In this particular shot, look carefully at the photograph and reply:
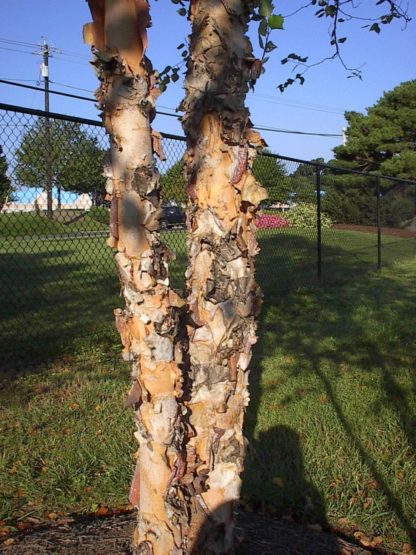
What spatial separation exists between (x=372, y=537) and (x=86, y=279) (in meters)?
7.42

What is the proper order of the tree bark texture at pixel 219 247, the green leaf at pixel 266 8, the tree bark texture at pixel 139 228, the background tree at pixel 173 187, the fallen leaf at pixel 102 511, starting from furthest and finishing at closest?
1. the background tree at pixel 173 187
2. the fallen leaf at pixel 102 511
3. the tree bark texture at pixel 219 247
4. the green leaf at pixel 266 8
5. the tree bark texture at pixel 139 228

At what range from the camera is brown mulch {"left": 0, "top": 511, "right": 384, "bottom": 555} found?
7.84ft

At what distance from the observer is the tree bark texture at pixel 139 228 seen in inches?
69.2

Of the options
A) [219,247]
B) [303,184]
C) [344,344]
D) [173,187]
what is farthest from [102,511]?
[303,184]

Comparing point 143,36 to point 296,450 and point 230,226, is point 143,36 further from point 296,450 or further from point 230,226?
point 296,450

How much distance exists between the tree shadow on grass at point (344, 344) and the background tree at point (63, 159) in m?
2.26

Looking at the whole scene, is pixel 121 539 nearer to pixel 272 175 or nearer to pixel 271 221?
pixel 271 221

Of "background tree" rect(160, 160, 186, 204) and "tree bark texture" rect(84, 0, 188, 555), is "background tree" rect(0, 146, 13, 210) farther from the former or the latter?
"tree bark texture" rect(84, 0, 188, 555)

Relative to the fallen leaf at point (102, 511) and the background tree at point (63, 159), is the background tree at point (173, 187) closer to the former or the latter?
the background tree at point (63, 159)

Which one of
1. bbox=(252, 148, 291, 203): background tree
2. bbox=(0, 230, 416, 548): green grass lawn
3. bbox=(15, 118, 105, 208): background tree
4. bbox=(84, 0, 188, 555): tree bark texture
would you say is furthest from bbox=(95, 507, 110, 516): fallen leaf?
bbox=(252, 148, 291, 203): background tree

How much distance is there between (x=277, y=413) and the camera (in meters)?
4.12

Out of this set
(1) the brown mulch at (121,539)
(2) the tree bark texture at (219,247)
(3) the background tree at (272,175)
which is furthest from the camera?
(3) the background tree at (272,175)

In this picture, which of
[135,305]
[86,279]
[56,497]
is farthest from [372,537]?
[86,279]

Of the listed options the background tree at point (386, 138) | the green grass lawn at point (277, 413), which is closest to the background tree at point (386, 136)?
the background tree at point (386, 138)
